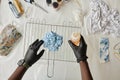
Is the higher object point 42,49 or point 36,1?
point 36,1

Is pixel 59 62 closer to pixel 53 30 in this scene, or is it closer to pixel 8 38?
pixel 53 30

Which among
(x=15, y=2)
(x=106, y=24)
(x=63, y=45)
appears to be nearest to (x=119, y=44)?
(x=106, y=24)

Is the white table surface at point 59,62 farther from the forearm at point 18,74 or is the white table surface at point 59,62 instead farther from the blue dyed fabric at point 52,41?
the forearm at point 18,74

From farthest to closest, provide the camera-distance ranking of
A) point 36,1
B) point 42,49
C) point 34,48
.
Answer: point 36,1, point 42,49, point 34,48

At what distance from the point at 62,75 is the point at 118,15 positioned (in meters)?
0.59

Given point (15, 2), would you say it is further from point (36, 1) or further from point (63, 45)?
point (63, 45)

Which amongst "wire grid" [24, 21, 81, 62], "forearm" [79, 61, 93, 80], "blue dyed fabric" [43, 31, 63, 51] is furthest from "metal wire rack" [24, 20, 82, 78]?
"forearm" [79, 61, 93, 80]

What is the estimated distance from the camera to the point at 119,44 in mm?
1698

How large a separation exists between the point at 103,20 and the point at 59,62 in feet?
1.42

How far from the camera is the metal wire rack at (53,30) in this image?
1.64m

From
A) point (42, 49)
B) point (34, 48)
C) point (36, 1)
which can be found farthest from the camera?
point (36, 1)

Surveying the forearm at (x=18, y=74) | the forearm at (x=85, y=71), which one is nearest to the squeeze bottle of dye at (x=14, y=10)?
the forearm at (x=18, y=74)

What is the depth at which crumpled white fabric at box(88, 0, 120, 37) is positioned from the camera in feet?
5.52

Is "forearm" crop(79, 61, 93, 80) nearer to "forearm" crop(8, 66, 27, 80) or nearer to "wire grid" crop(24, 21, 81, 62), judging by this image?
"wire grid" crop(24, 21, 81, 62)
